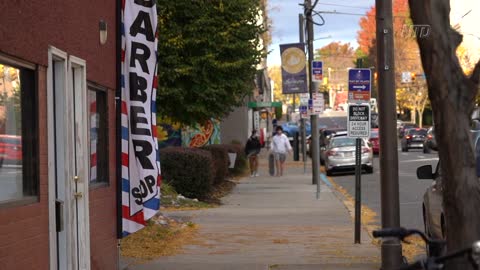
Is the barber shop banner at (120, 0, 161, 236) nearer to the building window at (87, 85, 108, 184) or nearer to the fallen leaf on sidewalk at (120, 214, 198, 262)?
the building window at (87, 85, 108, 184)

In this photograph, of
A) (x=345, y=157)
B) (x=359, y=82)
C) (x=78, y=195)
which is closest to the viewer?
(x=78, y=195)

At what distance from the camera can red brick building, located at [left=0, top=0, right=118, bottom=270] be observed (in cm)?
622

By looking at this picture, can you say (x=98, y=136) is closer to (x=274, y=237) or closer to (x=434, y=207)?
(x=434, y=207)

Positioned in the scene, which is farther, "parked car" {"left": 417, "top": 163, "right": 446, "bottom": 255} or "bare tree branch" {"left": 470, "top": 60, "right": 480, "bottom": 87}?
"parked car" {"left": 417, "top": 163, "right": 446, "bottom": 255}

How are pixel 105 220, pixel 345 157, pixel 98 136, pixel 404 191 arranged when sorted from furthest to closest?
1. pixel 345 157
2. pixel 404 191
3. pixel 105 220
4. pixel 98 136

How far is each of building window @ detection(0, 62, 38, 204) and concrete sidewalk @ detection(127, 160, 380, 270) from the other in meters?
3.94

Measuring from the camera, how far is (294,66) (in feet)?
91.4

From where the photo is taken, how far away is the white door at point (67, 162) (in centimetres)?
710

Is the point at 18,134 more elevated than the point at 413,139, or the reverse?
the point at 18,134

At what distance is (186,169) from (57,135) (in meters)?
11.3

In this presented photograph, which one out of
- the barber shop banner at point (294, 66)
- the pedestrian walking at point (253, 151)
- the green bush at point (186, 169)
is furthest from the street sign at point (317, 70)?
the pedestrian walking at point (253, 151)

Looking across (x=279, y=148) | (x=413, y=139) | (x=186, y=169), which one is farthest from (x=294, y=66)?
(x=413, y=139)

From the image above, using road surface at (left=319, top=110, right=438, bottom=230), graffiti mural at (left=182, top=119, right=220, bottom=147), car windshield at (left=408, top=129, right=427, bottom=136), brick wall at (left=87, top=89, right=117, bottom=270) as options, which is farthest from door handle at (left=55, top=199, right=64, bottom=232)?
car windshield at (left=408, top=129, right=427, bottom=136)

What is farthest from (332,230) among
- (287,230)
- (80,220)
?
(80,220)
